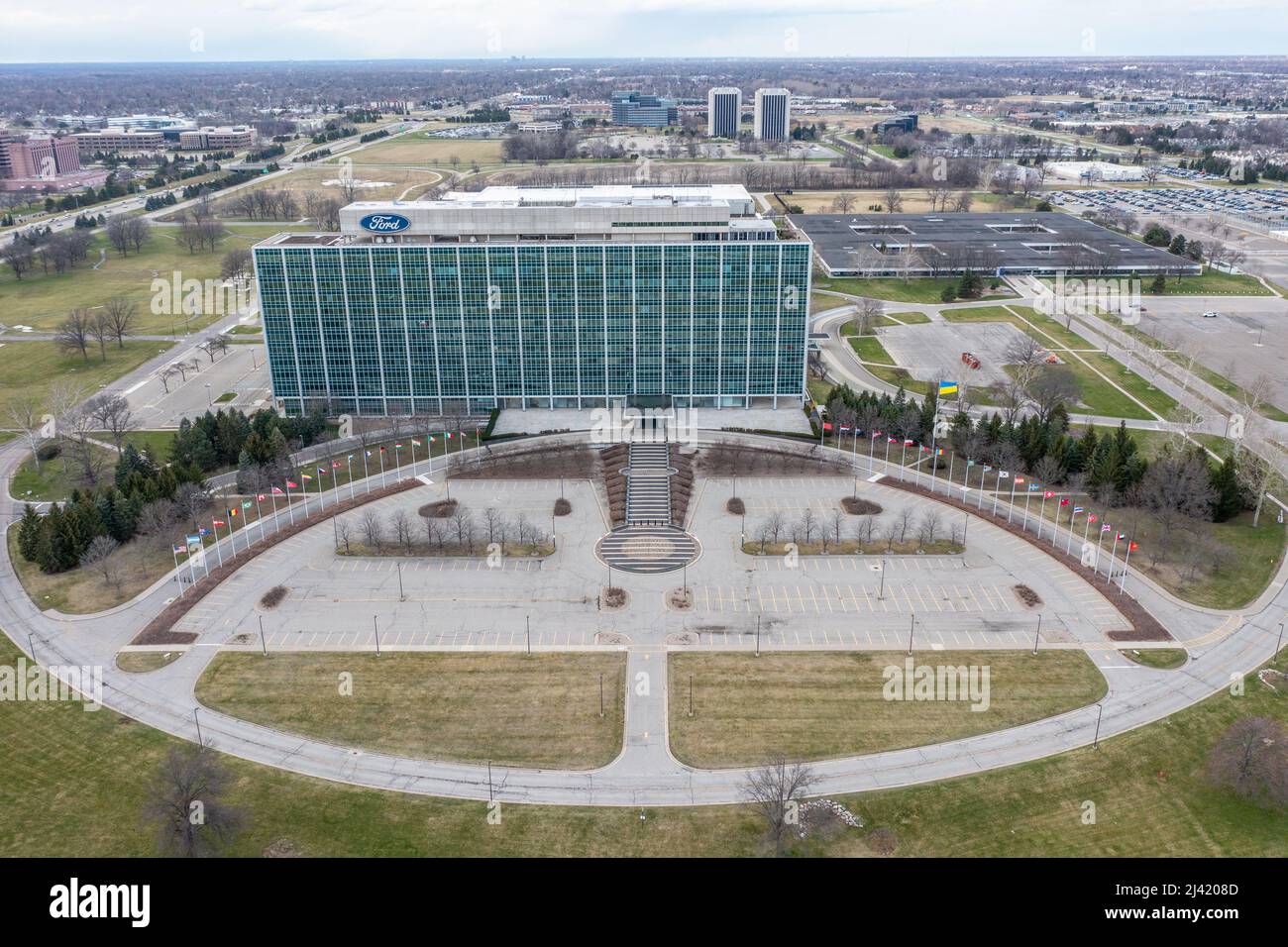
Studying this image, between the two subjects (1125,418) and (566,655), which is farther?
(1125,418)

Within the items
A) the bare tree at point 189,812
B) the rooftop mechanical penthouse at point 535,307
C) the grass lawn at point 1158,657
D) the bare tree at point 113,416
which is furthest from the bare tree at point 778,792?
the bare tree at point 113,416

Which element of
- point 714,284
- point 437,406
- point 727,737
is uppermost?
point 714,284

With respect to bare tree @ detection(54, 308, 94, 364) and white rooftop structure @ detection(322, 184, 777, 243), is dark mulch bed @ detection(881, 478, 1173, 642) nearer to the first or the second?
white rooftop structure @ detection(322, 184, 777, 243)

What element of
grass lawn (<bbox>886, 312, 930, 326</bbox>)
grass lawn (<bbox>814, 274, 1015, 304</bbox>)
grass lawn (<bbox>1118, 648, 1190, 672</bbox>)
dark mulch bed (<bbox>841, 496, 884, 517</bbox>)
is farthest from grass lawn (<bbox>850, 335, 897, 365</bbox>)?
grass lawn (<bbox>1118, 648, 1190, 672</bbox>)

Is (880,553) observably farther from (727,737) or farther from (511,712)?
(511,712)

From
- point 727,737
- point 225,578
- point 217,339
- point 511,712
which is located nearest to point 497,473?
point 225,578
